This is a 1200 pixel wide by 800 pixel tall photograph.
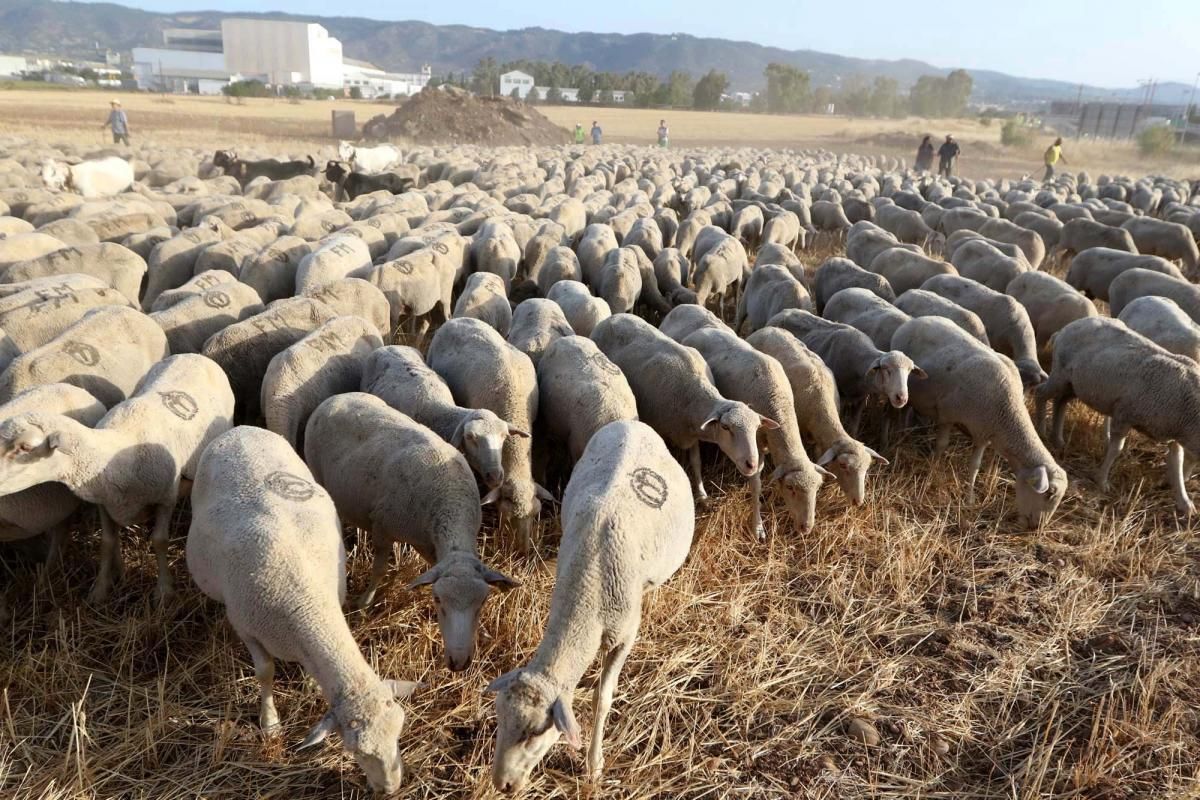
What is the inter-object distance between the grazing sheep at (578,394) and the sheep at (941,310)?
410 cm

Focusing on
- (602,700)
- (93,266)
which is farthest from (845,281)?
(93,266)

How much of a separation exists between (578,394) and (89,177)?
50.7 feet

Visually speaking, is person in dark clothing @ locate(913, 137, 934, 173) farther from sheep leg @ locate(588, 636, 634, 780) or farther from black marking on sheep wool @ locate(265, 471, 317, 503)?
black marking on sheep wool @ locate(265, 471, 317, 503)

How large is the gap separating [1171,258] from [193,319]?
1645 cm

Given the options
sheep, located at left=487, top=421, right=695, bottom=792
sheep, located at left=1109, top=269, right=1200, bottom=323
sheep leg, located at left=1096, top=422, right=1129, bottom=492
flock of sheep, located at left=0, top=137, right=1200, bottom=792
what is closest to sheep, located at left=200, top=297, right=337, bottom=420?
flock of sheep, located at left=0, top=137, right=1200, bottom=792

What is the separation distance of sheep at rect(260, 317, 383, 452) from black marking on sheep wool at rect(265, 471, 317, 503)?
130cm

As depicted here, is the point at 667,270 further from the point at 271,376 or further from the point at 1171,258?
the point at 1171,258

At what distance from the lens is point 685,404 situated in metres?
6.00

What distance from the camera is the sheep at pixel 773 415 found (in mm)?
5664

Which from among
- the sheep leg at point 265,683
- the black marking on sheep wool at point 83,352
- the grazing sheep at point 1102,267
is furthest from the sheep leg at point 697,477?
the grazing sheep at point 1102,267

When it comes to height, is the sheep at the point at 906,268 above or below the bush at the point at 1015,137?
below

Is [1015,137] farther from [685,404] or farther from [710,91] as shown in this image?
[685,404]

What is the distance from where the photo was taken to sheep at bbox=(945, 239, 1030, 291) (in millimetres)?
10766

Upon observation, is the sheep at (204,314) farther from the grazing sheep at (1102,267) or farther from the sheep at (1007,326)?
the grazing sheep at (1102,267)
